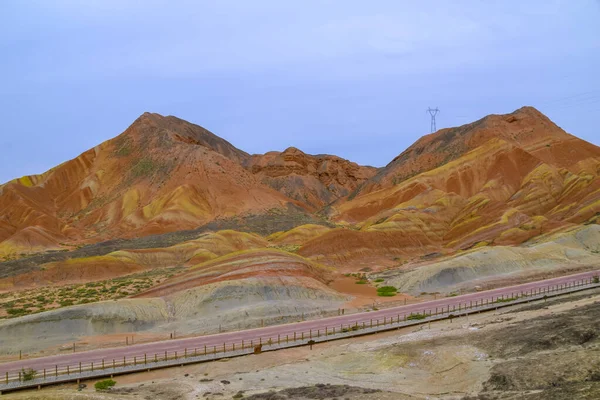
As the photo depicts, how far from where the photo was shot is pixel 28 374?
34219 millimetres

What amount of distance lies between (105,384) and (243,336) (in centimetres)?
1341

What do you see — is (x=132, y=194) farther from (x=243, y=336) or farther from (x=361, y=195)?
(x=243, y=336)

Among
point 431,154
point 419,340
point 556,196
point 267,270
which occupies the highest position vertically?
point 431,154

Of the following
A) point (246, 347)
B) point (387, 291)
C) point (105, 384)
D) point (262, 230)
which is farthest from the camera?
point (262, 230)

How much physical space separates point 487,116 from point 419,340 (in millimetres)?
125620

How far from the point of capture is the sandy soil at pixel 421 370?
27188 millimetres

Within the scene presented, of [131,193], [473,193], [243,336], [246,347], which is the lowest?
[246,347]

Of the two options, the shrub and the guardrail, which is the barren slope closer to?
the guardrail

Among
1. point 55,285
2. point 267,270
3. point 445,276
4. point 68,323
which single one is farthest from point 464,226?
point 68,323

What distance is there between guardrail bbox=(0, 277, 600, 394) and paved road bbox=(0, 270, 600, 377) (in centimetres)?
38

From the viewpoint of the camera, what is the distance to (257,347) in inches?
1543

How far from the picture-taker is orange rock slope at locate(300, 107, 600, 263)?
307 ft

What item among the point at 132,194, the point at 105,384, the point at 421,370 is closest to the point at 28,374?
the point at 105,384

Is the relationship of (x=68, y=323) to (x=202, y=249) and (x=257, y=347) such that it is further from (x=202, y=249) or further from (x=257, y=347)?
(x=202, y=249)
